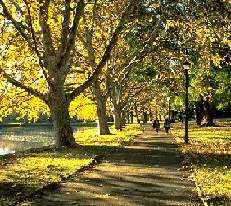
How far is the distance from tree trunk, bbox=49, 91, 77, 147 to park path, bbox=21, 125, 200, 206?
7.36 metres

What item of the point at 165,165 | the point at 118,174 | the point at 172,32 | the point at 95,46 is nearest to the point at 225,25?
the point at 172,32

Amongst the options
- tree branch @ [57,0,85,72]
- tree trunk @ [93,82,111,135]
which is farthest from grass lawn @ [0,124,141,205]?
tree trunk @ [93,82,111,135]

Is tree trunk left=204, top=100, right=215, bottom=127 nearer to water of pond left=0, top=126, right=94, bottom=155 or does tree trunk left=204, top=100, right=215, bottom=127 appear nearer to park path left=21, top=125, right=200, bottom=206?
water of pond left=0, top=126, right=94, bottom=155

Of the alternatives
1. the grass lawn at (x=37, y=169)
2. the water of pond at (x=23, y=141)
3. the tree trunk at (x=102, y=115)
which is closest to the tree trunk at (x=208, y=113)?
the water of pond at (x=23, y=141)

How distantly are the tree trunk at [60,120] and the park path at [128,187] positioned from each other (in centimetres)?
736

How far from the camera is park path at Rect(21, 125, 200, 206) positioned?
35.0 ft

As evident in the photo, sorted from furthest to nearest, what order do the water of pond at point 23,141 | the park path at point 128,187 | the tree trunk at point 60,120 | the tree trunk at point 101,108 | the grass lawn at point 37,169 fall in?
the water of pond at point 23,141 < the tree trunk at point 101,108 < the tree trunk at point 60,120 < the grass lawn at point 37,169 < the park path at point 128,187

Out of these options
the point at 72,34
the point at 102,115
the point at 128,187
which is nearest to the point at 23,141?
the point at 102,115

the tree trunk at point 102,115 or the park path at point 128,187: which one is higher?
the tree trunk at point 102,115

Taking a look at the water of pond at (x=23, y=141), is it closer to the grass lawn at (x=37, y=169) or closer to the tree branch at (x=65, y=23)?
the tree branch at (x=65, y=23)

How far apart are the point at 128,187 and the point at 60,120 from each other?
13.4 metres

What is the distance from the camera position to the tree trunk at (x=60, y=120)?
2541 centimetres

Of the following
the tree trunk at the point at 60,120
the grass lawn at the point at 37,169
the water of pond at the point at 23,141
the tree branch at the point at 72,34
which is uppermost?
the tree branch at the point at 72,34

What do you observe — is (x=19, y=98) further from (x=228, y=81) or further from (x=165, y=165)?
(x=228, y=81)
